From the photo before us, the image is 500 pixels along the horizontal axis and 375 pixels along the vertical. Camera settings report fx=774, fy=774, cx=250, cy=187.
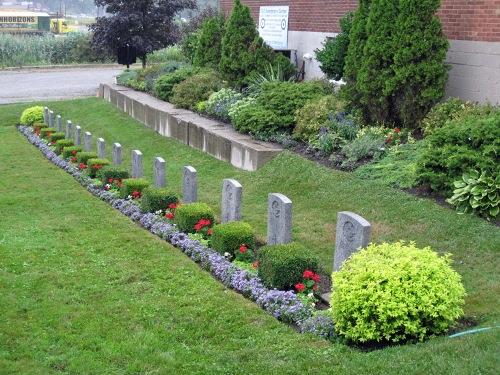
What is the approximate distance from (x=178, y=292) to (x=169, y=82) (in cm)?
1281

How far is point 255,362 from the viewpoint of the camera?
5.54 m

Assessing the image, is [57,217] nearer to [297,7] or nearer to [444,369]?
[444,369]

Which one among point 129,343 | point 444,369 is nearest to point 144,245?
point 129,343

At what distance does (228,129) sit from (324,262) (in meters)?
6.61

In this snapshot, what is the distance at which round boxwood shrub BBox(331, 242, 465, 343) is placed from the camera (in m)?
5.61

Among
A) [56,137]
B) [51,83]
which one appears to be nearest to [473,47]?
[56,137]

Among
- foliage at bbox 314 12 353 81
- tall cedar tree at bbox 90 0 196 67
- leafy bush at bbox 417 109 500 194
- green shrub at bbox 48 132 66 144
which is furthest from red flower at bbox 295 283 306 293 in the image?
tall cedar tree at bbox 90 0 196 67

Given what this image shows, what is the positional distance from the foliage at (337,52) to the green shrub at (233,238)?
23.5 feet

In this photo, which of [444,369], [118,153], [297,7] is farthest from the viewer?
[297,7]

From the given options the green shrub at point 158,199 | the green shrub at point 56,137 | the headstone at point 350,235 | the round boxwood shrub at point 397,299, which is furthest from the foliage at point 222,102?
the round boxwood shrub at point 397,299

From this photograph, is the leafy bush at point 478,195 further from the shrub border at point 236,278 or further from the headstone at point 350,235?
the shrub border at point 236,278

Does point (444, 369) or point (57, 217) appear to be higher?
point (444, 369)

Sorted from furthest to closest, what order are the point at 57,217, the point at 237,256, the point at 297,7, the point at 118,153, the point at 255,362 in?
1. the point at 297,7
2. the point at 118,153
3. the point at 57,217
4. the point at 237,256
5. the point at 255,362

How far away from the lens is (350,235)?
677 centimetres
